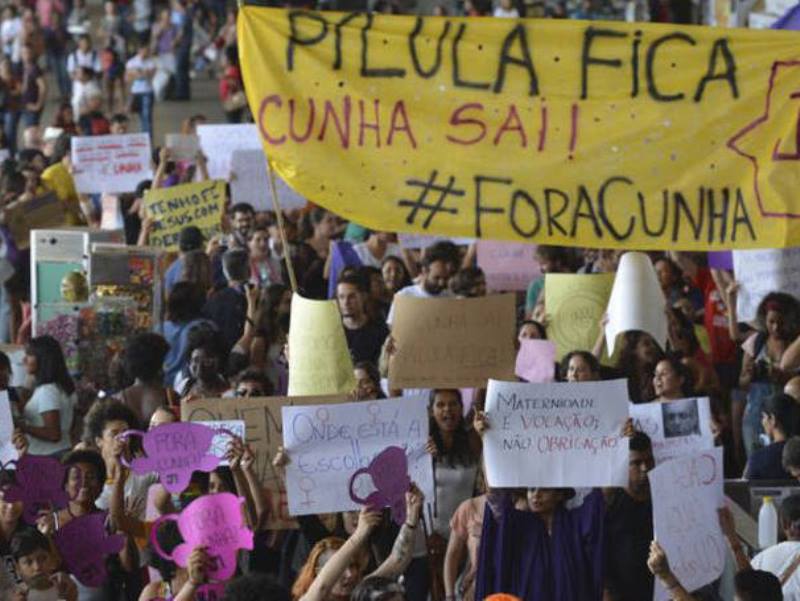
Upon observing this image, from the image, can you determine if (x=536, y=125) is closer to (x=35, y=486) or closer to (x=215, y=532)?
(x=215, y=532)

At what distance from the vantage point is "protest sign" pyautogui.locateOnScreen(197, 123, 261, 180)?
648 inches

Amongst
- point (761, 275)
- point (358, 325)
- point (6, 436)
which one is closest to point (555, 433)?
point (6, 436)

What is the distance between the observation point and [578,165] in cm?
882

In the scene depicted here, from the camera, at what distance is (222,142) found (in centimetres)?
1664

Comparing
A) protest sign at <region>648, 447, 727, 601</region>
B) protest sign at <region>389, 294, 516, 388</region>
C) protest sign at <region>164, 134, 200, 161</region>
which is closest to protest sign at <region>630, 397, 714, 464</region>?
protest sign at <region>648, 447, 727, 601</region>

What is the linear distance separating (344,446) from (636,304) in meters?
2.88

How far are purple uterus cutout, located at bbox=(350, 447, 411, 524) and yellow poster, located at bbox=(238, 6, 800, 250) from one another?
3.24 feet

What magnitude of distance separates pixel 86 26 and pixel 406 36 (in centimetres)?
2204

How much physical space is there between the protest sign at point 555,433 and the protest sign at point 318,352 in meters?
1.34

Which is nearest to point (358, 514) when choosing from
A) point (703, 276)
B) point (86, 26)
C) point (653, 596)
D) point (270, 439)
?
point (270, 439)

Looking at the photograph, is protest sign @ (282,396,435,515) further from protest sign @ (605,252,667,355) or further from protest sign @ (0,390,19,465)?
protest sign @ (605,252,667,355)

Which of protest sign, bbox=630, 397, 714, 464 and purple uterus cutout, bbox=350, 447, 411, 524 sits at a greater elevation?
protest sign, bbox=630, 397, 714, 464

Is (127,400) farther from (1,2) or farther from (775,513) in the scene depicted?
(1,2)

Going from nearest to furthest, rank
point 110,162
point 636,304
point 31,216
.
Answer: point 636,304 < point 31,216 < point 110,162
